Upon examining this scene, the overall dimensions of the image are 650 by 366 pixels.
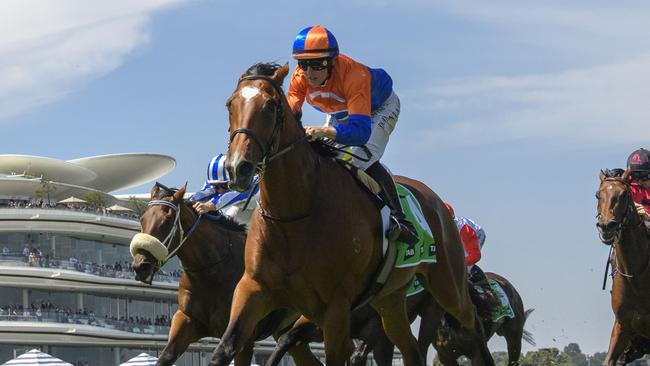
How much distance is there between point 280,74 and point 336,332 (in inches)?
75.5

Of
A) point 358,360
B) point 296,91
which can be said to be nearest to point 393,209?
point 296,91

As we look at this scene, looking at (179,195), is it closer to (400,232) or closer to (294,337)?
(294,337)

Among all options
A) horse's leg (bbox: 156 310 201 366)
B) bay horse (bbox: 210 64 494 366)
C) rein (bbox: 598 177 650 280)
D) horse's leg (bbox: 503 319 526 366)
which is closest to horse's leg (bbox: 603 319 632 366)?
rein (bbox: 598 177 650 280)

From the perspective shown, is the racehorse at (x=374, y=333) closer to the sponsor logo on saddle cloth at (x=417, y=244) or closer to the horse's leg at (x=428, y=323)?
the horse's leg at (x=428, y=323)

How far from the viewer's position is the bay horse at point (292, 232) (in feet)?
28.2

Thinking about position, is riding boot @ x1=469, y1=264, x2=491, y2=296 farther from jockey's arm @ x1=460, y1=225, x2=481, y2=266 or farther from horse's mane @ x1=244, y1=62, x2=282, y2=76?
horse's mane @ x1=244, y1=62, x2=282, y2=76

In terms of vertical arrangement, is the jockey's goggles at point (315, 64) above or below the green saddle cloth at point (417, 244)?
above

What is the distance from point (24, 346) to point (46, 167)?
95.0 ft

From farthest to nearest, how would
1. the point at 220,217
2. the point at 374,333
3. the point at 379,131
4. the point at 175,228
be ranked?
the point at 374,333 < the point at 220,217 < the point at 175,228 < the point at 379,131

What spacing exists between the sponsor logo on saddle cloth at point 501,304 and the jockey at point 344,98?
29.7 feet

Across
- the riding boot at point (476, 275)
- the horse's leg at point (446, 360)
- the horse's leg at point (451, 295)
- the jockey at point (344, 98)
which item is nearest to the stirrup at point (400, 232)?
the jockey at point (344, 98)

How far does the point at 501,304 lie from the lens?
19906 millimetres

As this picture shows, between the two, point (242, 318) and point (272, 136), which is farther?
point (242, 318)

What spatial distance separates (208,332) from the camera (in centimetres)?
1258
